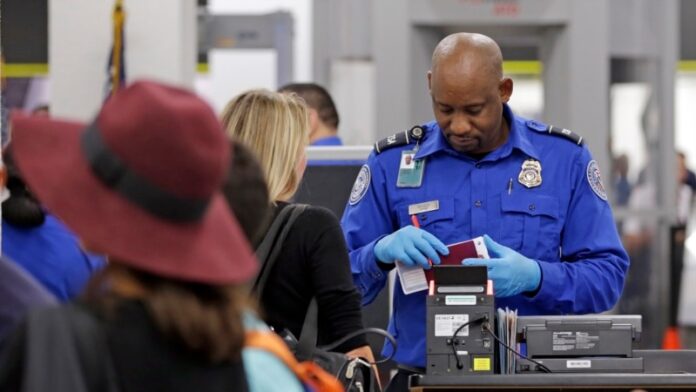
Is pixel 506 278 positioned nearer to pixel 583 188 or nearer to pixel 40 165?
pixel 583 188

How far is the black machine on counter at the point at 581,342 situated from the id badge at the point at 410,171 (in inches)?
21.0

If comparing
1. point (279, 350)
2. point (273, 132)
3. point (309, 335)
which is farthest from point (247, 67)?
point (279, 350)

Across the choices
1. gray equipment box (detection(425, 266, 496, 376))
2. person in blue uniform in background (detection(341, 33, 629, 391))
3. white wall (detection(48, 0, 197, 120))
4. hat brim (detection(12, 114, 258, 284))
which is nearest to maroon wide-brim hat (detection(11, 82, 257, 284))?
hat brim (detection(12, 114, 258, 284))

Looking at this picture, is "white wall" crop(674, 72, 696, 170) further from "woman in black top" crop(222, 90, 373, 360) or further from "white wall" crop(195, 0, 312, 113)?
"woman in black top" crop(222, 90, 373, 360)

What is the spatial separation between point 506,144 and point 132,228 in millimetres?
1941

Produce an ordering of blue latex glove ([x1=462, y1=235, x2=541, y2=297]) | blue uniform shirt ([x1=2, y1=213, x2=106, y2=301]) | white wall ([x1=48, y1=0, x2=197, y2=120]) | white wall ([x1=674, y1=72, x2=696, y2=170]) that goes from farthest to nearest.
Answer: white wall ([x1=674, y1=72, x2=696, y2=170]), white wall ([x1=48, y1=0, x2=197, y2=120]), blue latex glove ([x1=462, y1=235, x2=541, y2=297]), blue uniform shirt ([x1=2, y1=213, x2=106, y2=301])

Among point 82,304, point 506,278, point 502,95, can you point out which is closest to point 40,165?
point 82,304

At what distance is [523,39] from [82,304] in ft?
26.0

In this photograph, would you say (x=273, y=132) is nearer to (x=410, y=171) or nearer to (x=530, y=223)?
(x=410, y=171)

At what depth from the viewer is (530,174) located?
11.9 ft

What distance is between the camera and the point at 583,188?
3.63m

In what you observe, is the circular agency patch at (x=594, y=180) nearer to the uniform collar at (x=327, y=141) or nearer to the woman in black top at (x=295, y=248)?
the woman in black top at (x=295, y=248)

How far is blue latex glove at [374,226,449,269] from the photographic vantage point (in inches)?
134

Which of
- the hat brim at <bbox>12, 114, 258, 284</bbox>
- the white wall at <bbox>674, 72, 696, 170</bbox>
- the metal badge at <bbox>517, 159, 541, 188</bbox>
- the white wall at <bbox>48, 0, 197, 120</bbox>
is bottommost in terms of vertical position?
the white wall at <bbox>674, 72, 696, 170</bbox>
